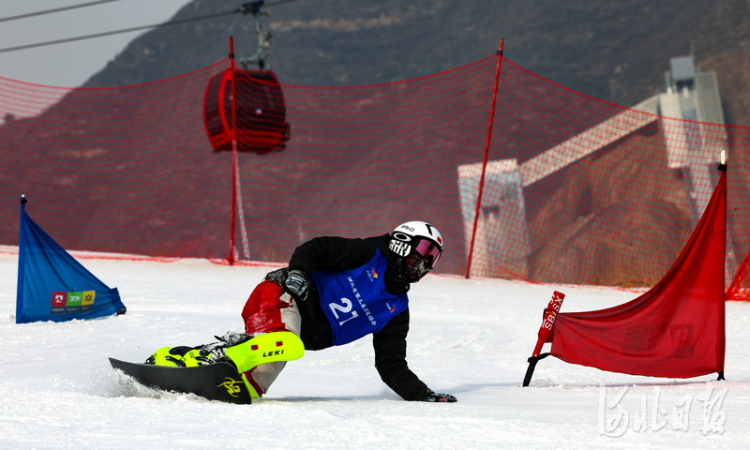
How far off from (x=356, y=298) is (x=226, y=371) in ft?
2.76

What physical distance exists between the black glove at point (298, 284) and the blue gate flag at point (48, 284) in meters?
3.92

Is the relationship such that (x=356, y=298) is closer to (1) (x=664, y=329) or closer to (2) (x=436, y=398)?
(2) (x=436, y=398)

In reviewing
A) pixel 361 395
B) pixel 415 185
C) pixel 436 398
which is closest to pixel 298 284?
pixel 436 398

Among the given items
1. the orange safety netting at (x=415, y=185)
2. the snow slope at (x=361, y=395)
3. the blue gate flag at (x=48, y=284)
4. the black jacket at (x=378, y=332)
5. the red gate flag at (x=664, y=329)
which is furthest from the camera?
the orange safety netting at (x=415, y=185)

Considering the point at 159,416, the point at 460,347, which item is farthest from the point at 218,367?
the point at 460,347

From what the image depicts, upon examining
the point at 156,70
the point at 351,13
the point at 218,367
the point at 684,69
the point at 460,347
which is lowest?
the point at 460,347

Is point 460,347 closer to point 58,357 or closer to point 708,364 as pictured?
point 708,364

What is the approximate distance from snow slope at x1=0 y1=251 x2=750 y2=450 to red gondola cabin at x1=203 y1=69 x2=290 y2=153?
7809mm

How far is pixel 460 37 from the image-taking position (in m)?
130

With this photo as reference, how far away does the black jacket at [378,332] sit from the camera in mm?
4430

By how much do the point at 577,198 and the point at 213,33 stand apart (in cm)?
9613

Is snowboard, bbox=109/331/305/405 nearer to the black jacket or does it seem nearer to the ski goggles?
the black jacket

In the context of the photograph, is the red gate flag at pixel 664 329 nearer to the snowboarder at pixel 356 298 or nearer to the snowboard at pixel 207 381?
the snowboarder at pixel 356 298

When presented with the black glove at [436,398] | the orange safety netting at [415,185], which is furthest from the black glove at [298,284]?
the orange safety netting at [415,185]
